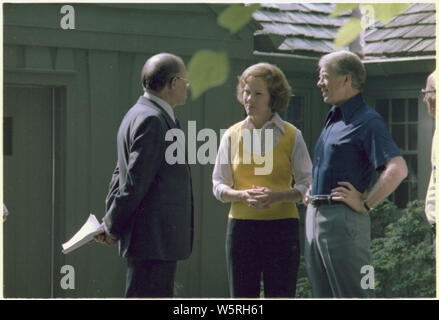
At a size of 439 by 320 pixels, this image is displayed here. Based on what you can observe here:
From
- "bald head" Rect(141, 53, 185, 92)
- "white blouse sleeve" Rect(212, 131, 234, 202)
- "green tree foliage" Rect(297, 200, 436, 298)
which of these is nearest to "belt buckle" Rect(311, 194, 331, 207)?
"white blouse sleeve" Rect(212, 131, 234, 202)

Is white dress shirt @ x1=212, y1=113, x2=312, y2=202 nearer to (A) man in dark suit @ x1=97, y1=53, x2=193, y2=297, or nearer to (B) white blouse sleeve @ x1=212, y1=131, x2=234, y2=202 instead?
(B) white blouse sleeve @ x1=212, y1=131, x2=234, y2=202

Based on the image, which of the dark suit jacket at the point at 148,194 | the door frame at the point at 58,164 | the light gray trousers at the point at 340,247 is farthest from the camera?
the door frame at the point at 58,164

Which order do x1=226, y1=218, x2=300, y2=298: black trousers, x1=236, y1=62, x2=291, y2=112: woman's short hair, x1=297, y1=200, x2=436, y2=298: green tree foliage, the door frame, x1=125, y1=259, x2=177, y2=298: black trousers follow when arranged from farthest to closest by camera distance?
x1=297, y1=200, x2=436, y2=298: green tree foliage < the door frame < x1=236, y1=62, x2=291, y2=112: woman's short hair < x1=226, y1=218, x2=300, y2=298: black trousers < x1=125, y1=259, x2=177, y2=298: black trousers

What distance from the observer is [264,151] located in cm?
455

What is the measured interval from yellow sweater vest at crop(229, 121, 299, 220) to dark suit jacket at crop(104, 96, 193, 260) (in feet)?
1.20

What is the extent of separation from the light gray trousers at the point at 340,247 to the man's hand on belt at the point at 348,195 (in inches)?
1.5

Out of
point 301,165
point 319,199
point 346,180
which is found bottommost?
point 319,199

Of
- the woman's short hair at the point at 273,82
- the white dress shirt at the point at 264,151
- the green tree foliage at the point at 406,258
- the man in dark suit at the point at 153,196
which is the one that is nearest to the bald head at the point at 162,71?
the man in dark suit at the point at 153,196

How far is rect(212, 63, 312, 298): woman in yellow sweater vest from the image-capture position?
178 inches

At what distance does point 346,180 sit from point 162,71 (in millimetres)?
1184

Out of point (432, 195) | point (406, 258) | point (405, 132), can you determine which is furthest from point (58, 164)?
point (405, 132)

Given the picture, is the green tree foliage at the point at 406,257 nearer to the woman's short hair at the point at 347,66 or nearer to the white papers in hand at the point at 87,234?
the woman's short hair at the point at 347,66

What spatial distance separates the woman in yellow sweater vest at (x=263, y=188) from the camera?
451 cm

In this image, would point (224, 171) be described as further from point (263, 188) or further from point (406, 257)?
point (406, 257)
